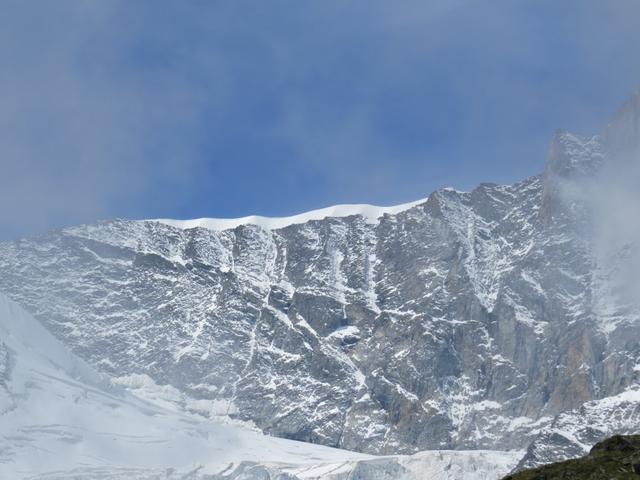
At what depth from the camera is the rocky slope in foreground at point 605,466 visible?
102750mm

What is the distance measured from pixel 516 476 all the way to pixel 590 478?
9554 mm

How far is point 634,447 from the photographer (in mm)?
109188

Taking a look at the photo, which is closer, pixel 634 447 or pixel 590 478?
pixel 590 478

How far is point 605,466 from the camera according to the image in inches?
4092

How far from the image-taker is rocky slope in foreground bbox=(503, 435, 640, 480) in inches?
4045

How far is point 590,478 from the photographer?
10262 centimetres

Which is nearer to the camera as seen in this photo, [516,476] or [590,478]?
[590,478]

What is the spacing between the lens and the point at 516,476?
11106 centimetres

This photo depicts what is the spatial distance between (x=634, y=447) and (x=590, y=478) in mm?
8211

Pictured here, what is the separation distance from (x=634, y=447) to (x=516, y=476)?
9602 mm
